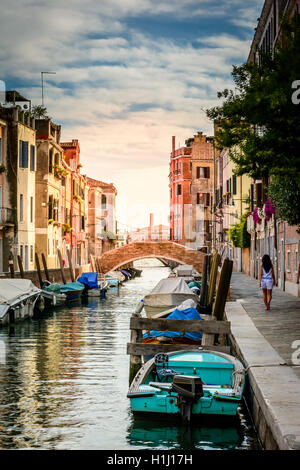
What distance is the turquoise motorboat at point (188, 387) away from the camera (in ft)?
29.6

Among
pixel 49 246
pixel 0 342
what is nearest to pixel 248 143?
pixel 0 342

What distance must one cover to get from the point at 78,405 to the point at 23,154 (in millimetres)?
27760

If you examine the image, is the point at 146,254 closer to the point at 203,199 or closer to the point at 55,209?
the point at 55,209

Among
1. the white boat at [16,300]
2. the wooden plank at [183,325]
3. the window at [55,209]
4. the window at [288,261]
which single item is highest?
the window at [55,209]

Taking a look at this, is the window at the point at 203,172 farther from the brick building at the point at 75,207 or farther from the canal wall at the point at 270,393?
the canal wall at the point at 270,393

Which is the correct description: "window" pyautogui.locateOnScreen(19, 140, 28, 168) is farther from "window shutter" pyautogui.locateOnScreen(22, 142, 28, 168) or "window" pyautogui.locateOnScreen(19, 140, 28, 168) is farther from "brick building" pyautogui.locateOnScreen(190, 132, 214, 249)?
"brick building" pyautogui.locateOnScreen(190, 132, 214, 249)

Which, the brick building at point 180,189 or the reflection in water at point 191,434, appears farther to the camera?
the brick building at point 180,189

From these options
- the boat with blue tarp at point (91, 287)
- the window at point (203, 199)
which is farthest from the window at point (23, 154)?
the window at point (203, 199)

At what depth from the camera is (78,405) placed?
Result: 1070 cm

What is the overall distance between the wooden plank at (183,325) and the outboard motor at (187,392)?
2.55m

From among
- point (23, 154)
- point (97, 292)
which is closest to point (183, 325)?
point (97, 292)

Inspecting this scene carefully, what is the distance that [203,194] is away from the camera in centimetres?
7244
